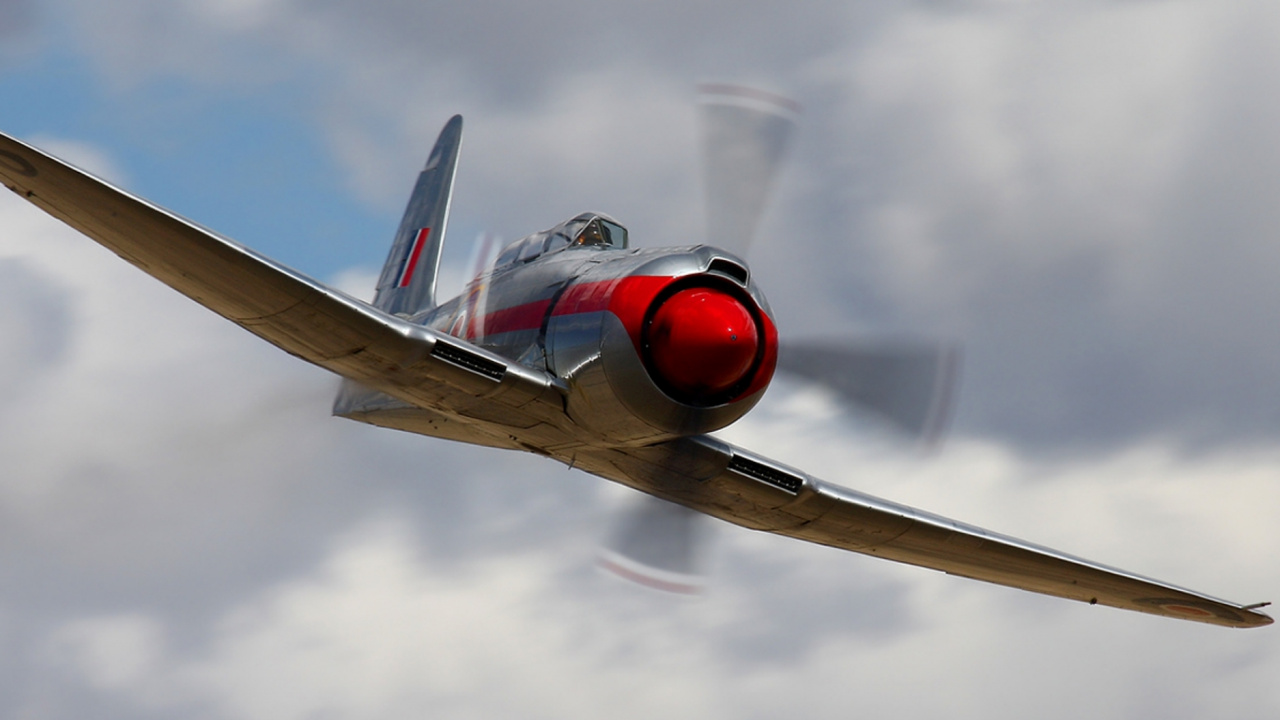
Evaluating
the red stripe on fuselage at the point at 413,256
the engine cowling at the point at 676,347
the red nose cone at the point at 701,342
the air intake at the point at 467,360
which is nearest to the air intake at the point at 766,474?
the engine cowling at the point at 676,347

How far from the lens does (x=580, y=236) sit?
13.3 meters

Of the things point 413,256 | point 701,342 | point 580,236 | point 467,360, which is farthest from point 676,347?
point 413,256

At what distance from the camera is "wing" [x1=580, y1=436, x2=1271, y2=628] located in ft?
43.4

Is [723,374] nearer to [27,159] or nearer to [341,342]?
[341,342]

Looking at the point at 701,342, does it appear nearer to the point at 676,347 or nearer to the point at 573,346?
the point at 676,347

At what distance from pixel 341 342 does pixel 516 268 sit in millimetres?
2644

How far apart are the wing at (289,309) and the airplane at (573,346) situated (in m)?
0.02

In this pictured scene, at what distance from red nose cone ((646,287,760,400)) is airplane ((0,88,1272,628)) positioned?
0.05ft

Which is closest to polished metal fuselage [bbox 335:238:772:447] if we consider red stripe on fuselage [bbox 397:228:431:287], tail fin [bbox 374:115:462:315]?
tail fin [bbox 374:115:462:315]

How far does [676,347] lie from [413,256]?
37.5 ft

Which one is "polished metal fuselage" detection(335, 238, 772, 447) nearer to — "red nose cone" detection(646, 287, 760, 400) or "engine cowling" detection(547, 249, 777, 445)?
"engine cowling" detection(547, 249, 777, 445)

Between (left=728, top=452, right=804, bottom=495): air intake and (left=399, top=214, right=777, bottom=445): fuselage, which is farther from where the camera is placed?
(left=728, top=452, right=804, bottom=495): air intake

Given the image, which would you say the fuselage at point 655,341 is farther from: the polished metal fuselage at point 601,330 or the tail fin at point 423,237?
the tail fin at point 423,237

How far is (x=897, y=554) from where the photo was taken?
16031mm
